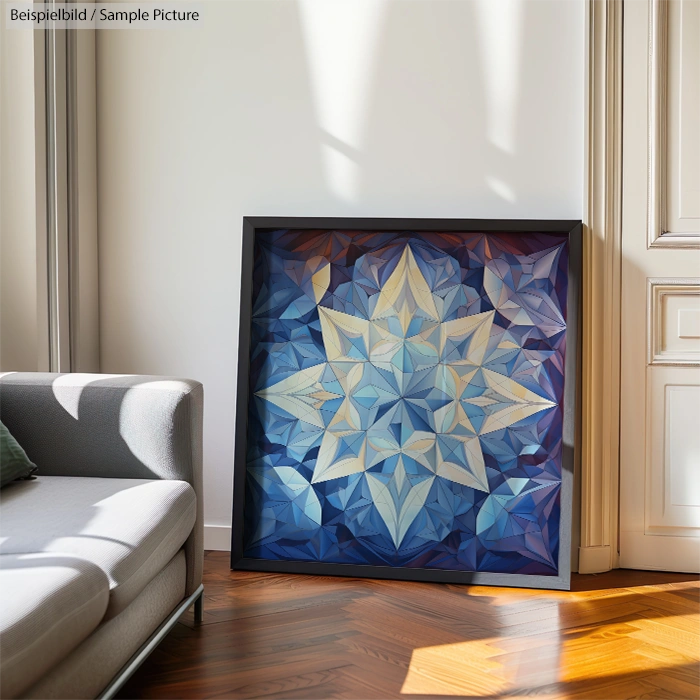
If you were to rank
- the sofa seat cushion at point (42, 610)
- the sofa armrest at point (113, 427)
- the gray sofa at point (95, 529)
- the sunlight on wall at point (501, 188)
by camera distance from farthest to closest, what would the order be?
the sunlight on wall at point (501, 188) < the sofa armrest at point (113, 427) < the gray sofa at point (95, 529) < the sofa seat cushion at point (42, 610)

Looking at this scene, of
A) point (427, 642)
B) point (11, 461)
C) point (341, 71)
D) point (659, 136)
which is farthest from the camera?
point (341, 71)

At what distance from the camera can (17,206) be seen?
2455mm

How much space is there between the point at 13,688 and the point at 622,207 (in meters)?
2.25

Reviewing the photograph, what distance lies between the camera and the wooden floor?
5.48ft

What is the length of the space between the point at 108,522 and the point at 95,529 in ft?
0.16

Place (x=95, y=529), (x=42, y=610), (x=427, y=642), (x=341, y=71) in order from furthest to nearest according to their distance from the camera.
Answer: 1. (x=341, y=71)
2. (x=427, y=642)
3. (x=95, y=529)
4. (x=42, y=610)

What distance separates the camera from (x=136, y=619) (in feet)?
5.08

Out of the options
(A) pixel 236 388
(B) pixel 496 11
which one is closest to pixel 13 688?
(A) pixel 236 388

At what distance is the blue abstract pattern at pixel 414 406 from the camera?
2383 mm

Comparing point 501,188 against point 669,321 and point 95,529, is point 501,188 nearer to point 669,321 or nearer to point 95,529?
point 669,321

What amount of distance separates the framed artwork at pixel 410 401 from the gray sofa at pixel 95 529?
57 centimetres

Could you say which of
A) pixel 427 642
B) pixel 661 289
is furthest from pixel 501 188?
pixel 427 642

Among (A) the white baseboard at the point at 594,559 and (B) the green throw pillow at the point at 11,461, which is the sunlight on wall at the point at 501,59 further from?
(B) the green throw pillow at the point at 11,461

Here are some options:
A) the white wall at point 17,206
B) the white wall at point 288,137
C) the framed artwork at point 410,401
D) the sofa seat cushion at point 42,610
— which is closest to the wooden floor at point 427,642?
the framed artwork at point 410,401
